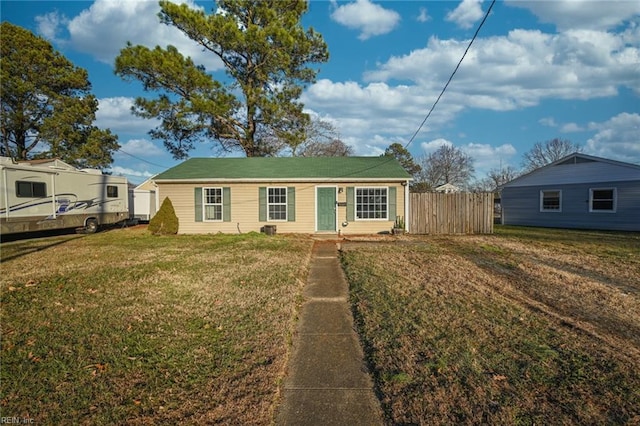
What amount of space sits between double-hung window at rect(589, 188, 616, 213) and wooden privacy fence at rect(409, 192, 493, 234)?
6714 millimetres

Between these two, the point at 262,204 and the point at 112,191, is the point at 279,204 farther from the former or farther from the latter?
the point at 112,191

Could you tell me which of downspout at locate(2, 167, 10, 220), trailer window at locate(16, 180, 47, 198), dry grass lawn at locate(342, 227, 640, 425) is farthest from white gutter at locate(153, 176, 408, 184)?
dry grass lawn at locate(342, 227, 640, 425)

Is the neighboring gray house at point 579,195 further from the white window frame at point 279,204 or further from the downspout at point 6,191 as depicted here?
the downspout at point 6,191

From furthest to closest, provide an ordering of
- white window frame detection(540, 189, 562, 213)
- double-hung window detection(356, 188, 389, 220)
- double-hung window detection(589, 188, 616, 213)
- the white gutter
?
white window frame detection(540, 189, 562, 213)
double-hung window detection(589, 188, 616, 213)
double-hung window detection(356, 188, 389, 220)
the white gutter

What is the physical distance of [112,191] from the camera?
17.2 meters

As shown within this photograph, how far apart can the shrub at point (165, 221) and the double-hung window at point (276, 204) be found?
4191mm

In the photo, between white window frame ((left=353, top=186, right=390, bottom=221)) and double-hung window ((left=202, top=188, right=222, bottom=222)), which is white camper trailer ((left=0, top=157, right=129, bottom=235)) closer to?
double-hung window ((left=202, top=188, right=222, bottom=222))

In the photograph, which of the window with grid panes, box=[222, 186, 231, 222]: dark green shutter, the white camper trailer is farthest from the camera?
the window with grid panes

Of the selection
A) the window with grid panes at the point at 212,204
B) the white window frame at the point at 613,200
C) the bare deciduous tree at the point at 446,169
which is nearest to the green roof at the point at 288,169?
the window with grid panes at the point at 212,204

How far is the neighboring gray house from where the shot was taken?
1573 cm

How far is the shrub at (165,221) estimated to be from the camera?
14.2m

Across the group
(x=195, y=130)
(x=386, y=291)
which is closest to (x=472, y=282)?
(x=386, y=291)

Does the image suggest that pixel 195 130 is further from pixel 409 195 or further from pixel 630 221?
pixel 630 221

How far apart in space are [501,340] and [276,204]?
38.0 ft
